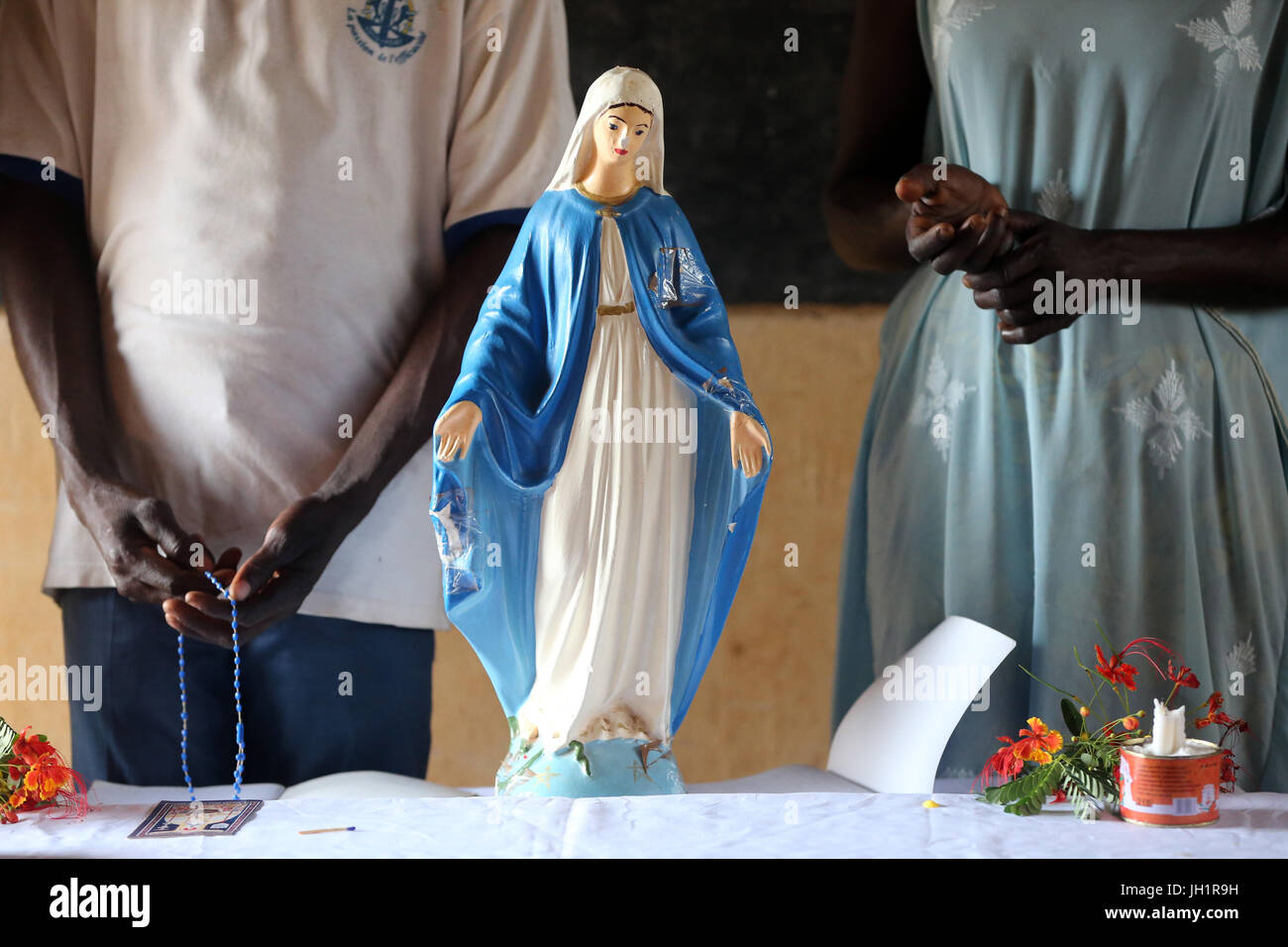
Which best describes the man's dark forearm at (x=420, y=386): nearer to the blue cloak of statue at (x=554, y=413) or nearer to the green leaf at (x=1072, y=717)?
the blue cloak of statue at (x=554, y=413)

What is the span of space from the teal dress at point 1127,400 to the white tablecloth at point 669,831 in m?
0.86

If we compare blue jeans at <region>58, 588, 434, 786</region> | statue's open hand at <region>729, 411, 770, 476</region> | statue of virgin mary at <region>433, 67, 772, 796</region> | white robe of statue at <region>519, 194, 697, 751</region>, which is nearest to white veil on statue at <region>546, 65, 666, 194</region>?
statue of virgin mary at <region>433, 67, 772, 796</region>

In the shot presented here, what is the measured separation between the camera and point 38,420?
3510mm

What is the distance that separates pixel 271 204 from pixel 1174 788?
2.43 metres

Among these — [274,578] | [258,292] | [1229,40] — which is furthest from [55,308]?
[1229,40]

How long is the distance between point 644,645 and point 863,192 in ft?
5.11

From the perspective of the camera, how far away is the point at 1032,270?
3277 mm

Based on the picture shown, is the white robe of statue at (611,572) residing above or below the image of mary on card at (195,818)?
above

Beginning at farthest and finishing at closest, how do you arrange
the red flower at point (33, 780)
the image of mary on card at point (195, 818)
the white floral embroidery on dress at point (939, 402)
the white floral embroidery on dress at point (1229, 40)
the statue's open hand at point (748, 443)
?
the white floral embroidery on dress at point (939, 402) → the white floral embroidery on dress at point (1229, 40) → the statue's open hand at point (748, 443) → the red flower at point (33, 780) → the image of mary on card at point (195, 818)

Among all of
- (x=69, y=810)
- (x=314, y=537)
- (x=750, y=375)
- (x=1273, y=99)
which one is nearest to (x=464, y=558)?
(x=314, y=537)

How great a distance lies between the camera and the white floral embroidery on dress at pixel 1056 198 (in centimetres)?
343

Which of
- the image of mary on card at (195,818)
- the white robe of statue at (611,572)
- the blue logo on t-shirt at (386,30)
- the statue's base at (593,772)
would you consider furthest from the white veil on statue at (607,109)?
the image of mary on card at (195,818)

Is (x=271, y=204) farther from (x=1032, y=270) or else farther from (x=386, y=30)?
(x=1032, y=270)

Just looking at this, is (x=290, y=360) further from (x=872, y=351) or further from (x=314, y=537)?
(x=872, y=351)
